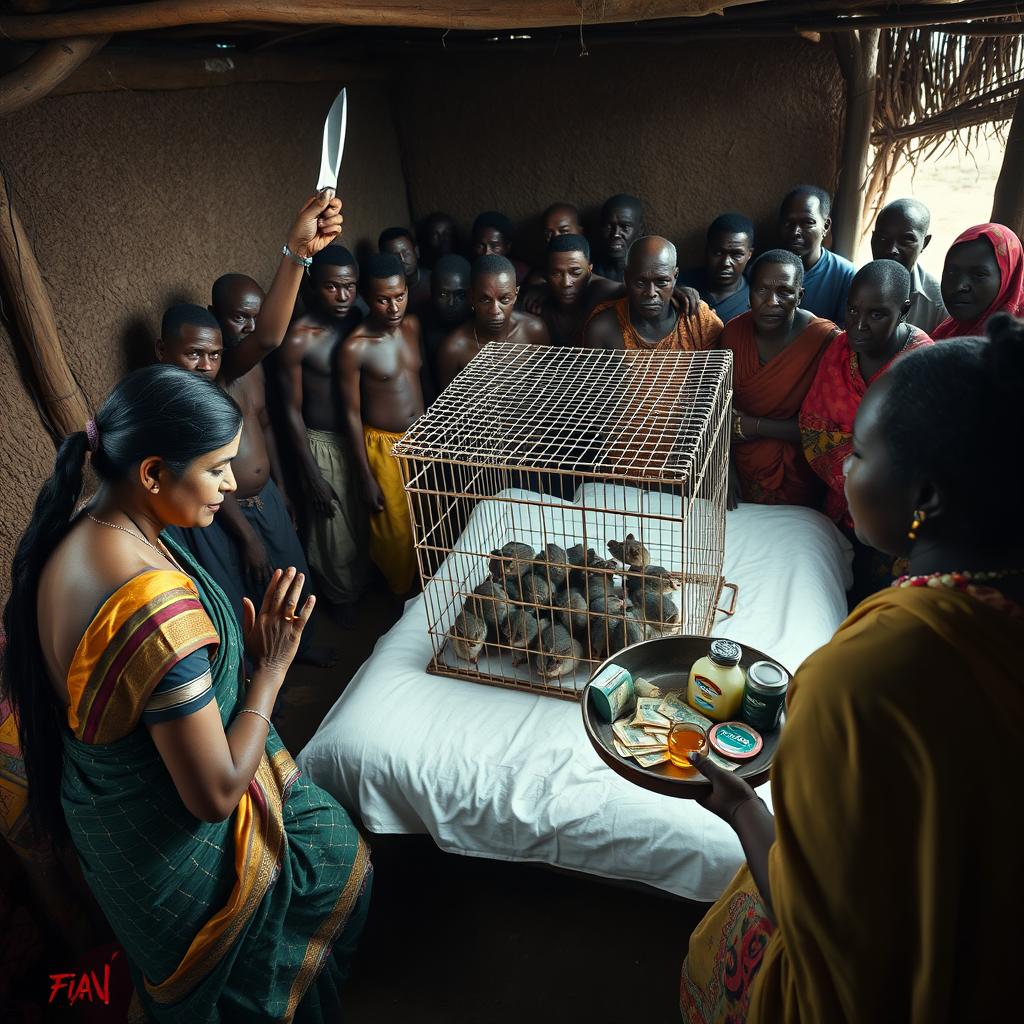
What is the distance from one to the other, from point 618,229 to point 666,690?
321 cm

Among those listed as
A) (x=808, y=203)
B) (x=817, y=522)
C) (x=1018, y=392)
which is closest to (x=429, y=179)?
(x=808, y=203)

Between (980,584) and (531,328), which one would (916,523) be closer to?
(980,584)

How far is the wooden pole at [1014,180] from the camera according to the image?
10.8 feet

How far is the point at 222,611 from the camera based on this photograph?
5.65ft

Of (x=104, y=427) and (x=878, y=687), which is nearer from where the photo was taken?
(x=878, y=687)

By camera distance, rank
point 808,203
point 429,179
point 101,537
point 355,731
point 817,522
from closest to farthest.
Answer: point 101,537 → point 355,731 → point 817,522 → point 808,203 → point 429,179

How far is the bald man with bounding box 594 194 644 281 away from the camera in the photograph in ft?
14.2

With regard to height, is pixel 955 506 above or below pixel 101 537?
above

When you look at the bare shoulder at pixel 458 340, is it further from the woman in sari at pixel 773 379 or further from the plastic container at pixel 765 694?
the plastic container at pixel 765 694

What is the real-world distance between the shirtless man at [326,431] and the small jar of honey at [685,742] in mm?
2462

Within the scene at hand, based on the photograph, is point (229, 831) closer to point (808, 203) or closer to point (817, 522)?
point (817, 522)

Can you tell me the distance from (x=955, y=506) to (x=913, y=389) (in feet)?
0.51

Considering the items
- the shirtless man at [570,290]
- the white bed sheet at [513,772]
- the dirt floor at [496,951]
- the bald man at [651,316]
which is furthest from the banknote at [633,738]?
the shirtless man at [570,290]
